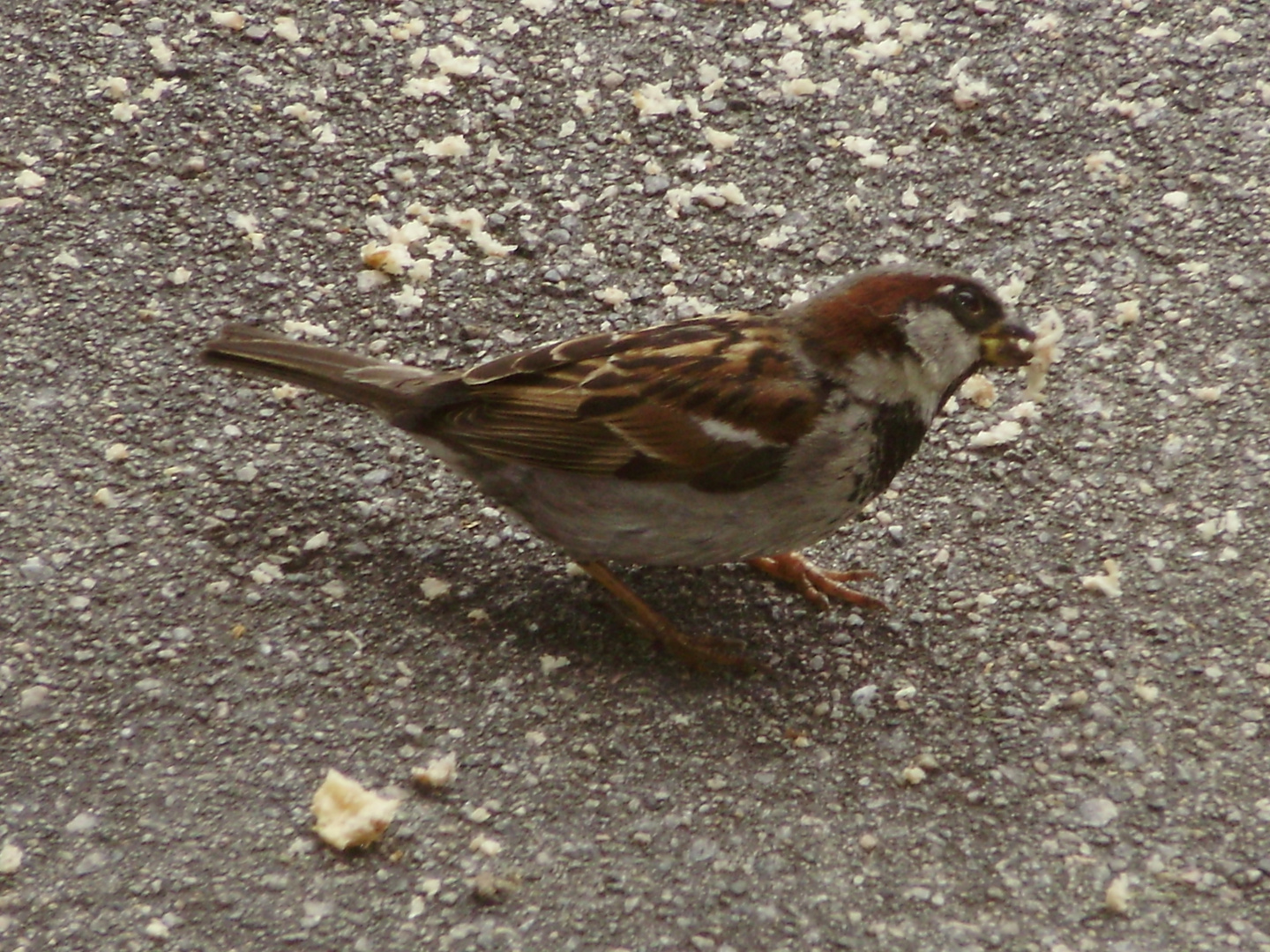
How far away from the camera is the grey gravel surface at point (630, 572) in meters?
2.74

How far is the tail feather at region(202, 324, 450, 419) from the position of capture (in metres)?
3.21

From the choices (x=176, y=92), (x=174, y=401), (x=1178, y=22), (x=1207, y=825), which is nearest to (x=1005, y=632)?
(x=1207, y=825)

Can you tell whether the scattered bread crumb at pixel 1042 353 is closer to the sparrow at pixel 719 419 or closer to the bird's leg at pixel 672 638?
the sparrow at pixel 719 419

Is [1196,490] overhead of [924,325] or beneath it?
beneath

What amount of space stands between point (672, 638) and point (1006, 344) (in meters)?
0.93

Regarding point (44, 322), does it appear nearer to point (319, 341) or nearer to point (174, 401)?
point (174, 401)

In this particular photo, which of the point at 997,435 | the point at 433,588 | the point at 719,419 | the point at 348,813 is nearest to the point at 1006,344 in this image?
the point at 997,435

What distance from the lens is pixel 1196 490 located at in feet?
11.3

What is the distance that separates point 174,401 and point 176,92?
1.10 m

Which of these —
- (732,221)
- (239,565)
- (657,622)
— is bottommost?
(239,565)

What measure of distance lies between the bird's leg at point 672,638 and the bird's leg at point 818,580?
22 centimetres

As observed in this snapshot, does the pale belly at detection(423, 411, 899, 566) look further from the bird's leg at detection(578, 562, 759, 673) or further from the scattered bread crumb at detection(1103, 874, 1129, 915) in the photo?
the scattered bread crumb at detection(1103, 874, 1129, 915)

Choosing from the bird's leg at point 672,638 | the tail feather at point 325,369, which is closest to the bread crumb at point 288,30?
the tail feather at point 325,369

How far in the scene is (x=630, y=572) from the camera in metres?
3.35
